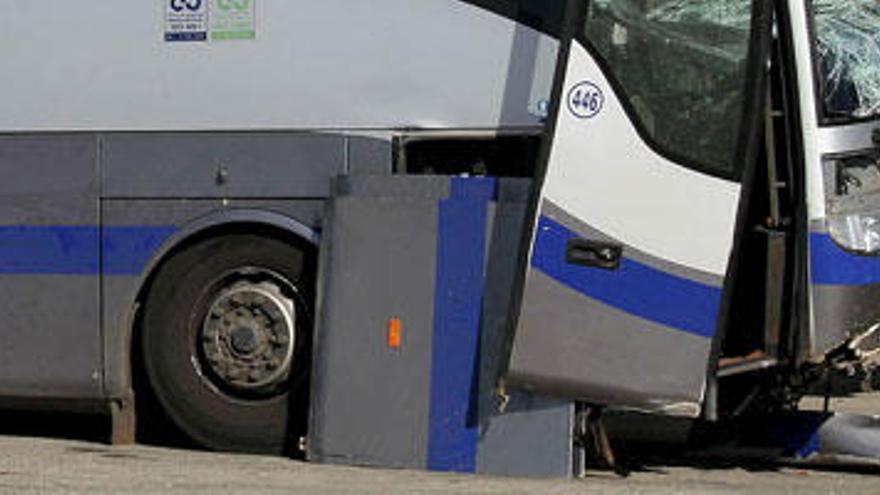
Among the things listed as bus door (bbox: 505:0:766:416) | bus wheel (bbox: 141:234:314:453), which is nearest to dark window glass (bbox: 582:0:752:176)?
bus door (bbox: 505:0:766:416)

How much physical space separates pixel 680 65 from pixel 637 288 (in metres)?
1.00

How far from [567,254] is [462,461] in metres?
1.15

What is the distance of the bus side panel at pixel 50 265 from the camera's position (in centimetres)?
877

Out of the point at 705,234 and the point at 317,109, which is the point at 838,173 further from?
the point at 317,109

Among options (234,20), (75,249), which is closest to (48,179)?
(75,249)

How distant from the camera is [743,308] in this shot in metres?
8.19

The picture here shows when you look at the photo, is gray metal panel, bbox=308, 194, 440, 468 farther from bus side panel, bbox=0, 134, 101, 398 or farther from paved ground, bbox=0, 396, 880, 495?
bus side panel, bbox=0, 134, 101, 398

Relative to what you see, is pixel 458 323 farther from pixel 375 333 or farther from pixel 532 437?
pixel 532 437

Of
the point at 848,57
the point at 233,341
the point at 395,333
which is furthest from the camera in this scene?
the point at 233,341

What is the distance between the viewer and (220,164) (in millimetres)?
8602

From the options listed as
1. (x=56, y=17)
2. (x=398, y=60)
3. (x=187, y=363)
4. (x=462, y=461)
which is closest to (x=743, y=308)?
(x=462, y=461)

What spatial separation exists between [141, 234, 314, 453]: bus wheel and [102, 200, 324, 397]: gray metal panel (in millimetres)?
141

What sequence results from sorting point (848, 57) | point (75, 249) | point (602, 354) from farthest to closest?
point (75, 249)
point (848, 57)
point (602, 354)

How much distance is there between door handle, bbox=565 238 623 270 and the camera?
7664 millimetres
